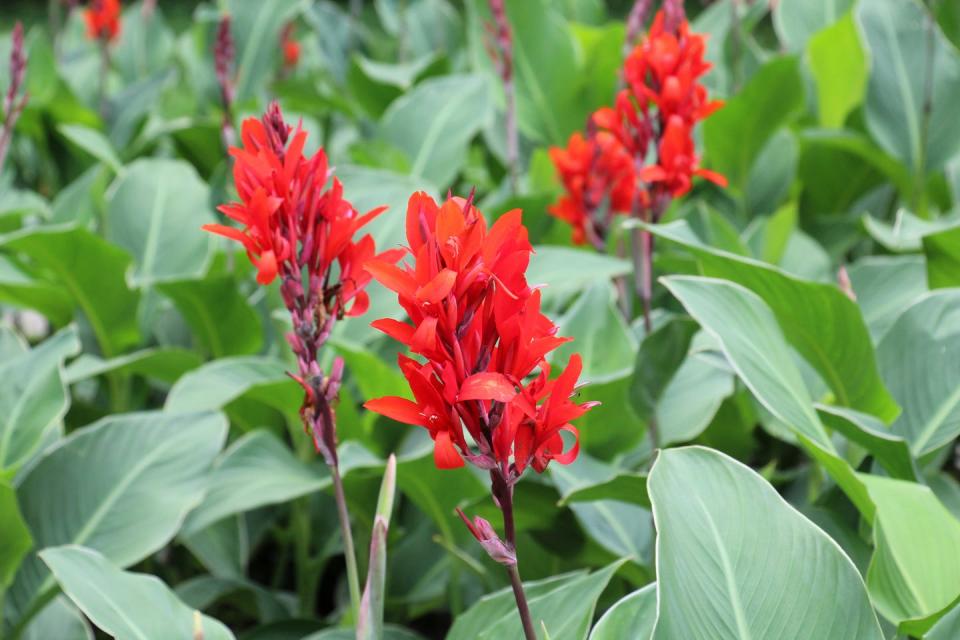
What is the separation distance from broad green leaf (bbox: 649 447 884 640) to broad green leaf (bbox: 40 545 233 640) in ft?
1.76

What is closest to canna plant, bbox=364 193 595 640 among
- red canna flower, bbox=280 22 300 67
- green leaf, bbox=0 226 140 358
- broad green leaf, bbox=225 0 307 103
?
green leaf, bbox=0 226 140 358

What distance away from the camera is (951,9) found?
9.23ft

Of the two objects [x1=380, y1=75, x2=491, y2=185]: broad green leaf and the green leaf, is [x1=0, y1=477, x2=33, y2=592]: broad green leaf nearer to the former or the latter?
the green leaf

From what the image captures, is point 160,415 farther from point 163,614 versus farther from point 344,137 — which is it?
point 344,137

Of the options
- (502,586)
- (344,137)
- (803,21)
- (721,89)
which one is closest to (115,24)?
(344,137)

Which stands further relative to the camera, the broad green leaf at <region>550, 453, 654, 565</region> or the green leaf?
the green leaf

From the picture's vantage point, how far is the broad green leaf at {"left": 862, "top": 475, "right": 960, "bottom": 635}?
Result: 1.21 meters

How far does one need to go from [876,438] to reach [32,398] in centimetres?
126

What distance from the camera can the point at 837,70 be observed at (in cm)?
266

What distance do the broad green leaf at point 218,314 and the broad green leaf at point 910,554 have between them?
119cm

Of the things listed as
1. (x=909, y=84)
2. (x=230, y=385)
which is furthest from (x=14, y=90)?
(x=909, y=84)

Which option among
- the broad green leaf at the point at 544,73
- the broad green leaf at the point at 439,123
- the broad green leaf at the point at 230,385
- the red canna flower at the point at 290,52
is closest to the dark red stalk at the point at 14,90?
the broad green leaf at the point at 230,385

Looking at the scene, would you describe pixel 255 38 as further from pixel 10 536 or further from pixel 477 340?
pixel 477 340

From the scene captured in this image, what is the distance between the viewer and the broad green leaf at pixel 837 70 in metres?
2.58
